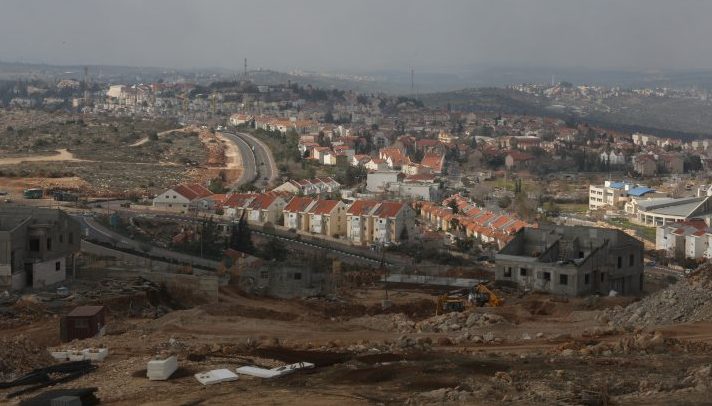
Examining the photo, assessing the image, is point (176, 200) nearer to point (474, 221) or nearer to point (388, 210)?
point (388, 210)

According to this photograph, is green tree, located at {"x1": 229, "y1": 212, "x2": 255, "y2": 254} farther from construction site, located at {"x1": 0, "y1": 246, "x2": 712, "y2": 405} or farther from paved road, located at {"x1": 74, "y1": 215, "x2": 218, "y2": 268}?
construction site, located at {"x1": 0, "y1": 246, "x2": 712, "y2": 405}

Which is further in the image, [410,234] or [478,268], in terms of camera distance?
[410,234]

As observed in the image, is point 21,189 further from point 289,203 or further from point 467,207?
point 467,207

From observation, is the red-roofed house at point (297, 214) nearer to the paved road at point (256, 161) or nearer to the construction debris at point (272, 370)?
the paved road at point (256, 161)

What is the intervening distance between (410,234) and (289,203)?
3.98 m

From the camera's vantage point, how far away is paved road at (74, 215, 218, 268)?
20297 millimetres

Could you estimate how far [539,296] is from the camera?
50.4 ft

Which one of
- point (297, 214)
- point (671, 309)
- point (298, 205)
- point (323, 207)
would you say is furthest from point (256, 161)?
point (671, 309)

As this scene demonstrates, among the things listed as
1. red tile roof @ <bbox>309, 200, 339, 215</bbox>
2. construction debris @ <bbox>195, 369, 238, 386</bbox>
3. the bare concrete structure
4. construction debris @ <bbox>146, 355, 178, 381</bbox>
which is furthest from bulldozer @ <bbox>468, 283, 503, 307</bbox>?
red tile roof @ <bbox>309, 200, 339, 215</bbox>

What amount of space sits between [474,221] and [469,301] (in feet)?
45.6

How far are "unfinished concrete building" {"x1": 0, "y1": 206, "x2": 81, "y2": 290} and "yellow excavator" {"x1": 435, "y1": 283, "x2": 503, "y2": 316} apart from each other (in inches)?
231

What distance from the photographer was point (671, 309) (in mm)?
11906

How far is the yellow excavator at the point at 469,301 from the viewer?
1420 cm

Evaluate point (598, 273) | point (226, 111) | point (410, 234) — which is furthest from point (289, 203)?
point (226, 111)
